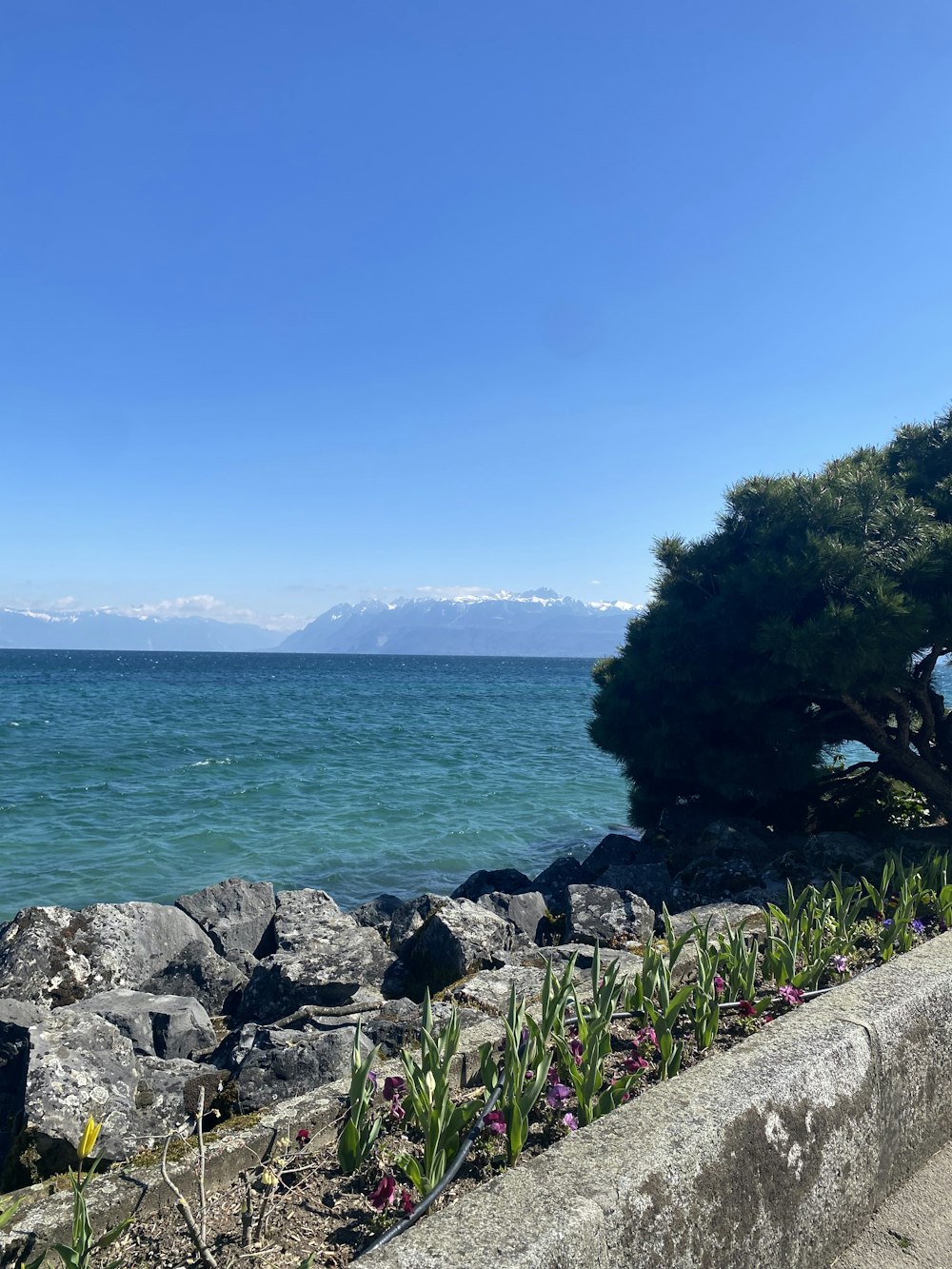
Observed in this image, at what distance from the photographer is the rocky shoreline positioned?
4031 millimetres

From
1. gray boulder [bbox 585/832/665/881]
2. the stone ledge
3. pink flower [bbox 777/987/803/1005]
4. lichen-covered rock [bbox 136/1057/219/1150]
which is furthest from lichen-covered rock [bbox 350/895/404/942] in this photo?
the stone ledge

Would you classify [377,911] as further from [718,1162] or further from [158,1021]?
[718,1162]

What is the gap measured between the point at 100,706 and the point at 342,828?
29.4 m

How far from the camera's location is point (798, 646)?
846cm

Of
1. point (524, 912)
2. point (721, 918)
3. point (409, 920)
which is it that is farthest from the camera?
point (524, 912)

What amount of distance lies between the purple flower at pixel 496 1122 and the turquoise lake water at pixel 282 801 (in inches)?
384

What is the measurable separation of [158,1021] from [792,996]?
4166 mm

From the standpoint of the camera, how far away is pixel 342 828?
16.2 meters

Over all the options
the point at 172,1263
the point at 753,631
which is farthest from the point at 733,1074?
the point at 753,631

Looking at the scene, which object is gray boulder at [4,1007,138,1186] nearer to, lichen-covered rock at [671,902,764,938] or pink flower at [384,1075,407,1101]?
pink flower at [384,1075,407,1101]

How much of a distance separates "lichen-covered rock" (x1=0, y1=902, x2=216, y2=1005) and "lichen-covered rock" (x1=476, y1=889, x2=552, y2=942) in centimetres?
272

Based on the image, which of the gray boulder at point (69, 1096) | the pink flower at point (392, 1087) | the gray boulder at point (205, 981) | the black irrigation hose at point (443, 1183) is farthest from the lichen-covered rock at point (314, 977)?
the black irrigation hose at point (443, 1183)

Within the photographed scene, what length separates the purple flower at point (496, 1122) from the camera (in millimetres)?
2832

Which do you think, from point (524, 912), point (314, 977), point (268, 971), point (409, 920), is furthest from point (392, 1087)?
point (524, 912)
